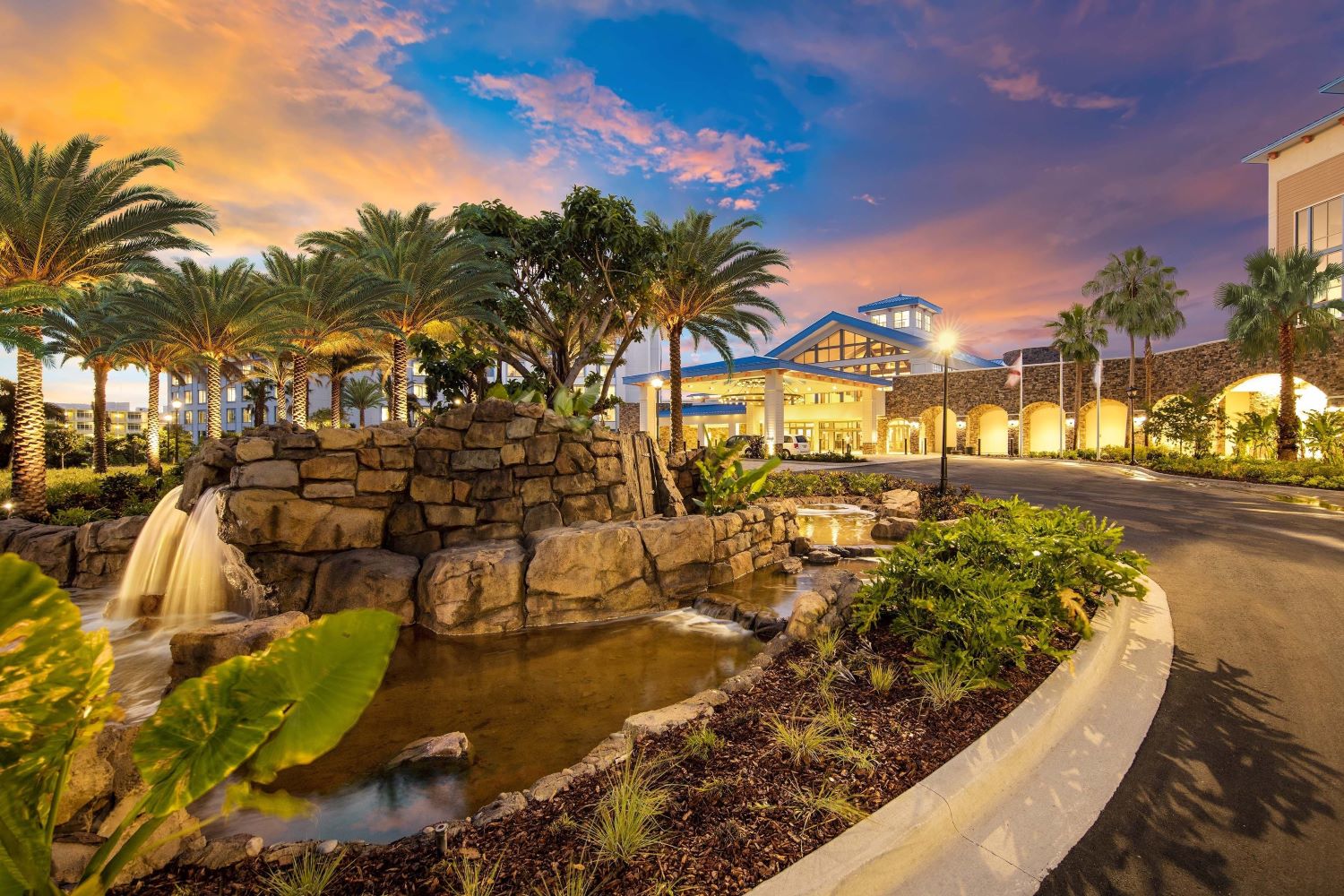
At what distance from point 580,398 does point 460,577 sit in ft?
18.3

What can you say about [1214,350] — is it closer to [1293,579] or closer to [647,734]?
[1293,579]

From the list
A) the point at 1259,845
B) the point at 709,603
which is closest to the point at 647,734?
the point at 1259,845

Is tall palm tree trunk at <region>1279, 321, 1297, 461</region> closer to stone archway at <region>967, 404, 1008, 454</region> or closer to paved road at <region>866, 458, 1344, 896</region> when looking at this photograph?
paved road at <region>866, 458, 1344, 896</region>

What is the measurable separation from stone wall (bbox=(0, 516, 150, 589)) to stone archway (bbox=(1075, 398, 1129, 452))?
41745mm

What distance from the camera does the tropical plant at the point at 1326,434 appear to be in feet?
61.4

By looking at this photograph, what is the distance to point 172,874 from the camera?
97.1 inches

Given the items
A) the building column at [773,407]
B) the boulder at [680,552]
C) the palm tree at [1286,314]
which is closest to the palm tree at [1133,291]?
the palm tree at [1286,314]

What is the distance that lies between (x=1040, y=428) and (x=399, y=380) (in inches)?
1553

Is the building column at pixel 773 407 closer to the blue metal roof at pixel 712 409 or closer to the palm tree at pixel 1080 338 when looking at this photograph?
the blue metal roof at pixel 712 409

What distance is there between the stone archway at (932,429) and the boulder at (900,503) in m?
25.7

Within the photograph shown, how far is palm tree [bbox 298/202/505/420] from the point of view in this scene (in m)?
16.0

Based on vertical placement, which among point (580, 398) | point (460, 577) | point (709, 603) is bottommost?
point (709, 603)

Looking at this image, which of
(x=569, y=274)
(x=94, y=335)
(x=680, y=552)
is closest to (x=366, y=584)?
(x=680, y=552)

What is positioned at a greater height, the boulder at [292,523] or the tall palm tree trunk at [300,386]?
the tall palm tree trunk at [300,386]
